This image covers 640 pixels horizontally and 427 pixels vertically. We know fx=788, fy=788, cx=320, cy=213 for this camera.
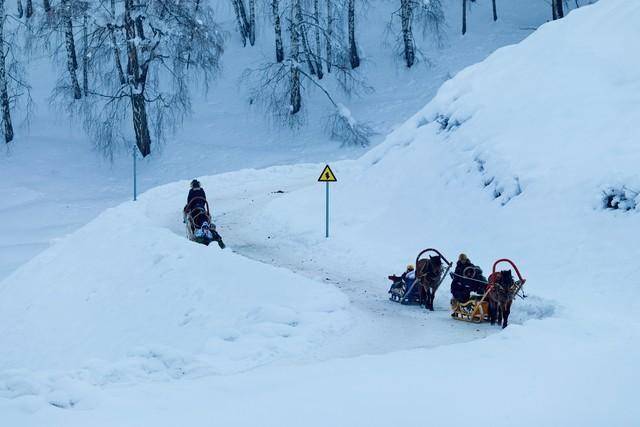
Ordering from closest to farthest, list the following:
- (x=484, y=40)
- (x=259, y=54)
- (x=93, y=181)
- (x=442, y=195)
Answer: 1. (x=442, y=195)
2. (x=93, y=181)
3. (x=484, y=40)
4. (x=259, y=54)

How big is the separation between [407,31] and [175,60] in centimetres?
1078

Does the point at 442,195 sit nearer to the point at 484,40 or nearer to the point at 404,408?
the point at 404,408

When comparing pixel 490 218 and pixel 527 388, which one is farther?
pixel 490 218

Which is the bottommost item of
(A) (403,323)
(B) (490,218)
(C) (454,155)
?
(A) (403,323)

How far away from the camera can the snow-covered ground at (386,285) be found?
8430 mm

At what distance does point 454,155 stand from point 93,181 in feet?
56.5

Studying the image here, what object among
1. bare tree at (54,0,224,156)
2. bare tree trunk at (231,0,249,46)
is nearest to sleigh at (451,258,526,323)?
bare tree at (54,0,224,156)

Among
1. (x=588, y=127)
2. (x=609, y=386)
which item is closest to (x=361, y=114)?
(x=588, y=127)

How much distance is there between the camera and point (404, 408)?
26.5ft

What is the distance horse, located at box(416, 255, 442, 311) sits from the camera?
46.5 feet

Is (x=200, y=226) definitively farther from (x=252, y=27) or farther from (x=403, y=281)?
(x=252, y=27)

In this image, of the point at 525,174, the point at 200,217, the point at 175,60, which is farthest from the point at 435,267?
the point at 175,60

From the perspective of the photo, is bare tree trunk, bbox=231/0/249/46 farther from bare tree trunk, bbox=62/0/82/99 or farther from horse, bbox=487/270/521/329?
horse, bbox=487/270/521/329

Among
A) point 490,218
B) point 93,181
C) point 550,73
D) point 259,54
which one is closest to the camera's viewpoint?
point 490,218
